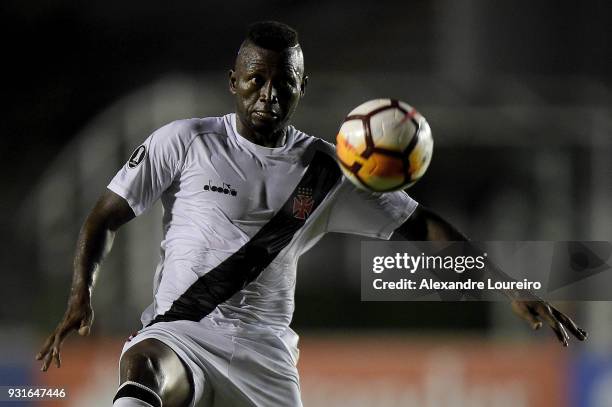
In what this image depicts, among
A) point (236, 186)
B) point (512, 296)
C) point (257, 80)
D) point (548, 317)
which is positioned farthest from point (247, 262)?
point (548, 317)

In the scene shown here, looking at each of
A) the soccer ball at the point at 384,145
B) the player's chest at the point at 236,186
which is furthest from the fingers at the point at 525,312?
the player's chest at the point at 236,186

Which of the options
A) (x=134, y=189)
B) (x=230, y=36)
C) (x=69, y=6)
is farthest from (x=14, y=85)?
(x=134, y=189)

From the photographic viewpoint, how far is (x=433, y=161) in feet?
33.6

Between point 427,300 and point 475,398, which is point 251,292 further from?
point 427,300

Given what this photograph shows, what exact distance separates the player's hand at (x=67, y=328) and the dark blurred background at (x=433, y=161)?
4399 mm

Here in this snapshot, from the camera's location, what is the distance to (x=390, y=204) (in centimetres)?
472

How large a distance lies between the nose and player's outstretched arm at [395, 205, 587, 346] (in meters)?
0.91

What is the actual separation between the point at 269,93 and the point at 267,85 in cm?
3

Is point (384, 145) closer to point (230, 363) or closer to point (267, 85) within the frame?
point (267, 85)

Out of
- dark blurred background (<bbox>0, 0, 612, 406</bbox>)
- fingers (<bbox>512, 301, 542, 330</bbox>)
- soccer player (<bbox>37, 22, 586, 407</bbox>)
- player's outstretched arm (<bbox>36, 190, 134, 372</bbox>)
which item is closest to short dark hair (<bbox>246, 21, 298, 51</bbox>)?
soccer player (<bbox>37, 22, 586, 407</bbox>)

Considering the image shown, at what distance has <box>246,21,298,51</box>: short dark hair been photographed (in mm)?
4309

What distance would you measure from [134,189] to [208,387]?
0.87m

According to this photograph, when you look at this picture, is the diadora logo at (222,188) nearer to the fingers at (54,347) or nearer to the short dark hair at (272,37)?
the short dark hair at (272,37)

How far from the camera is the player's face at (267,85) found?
14.0ft
